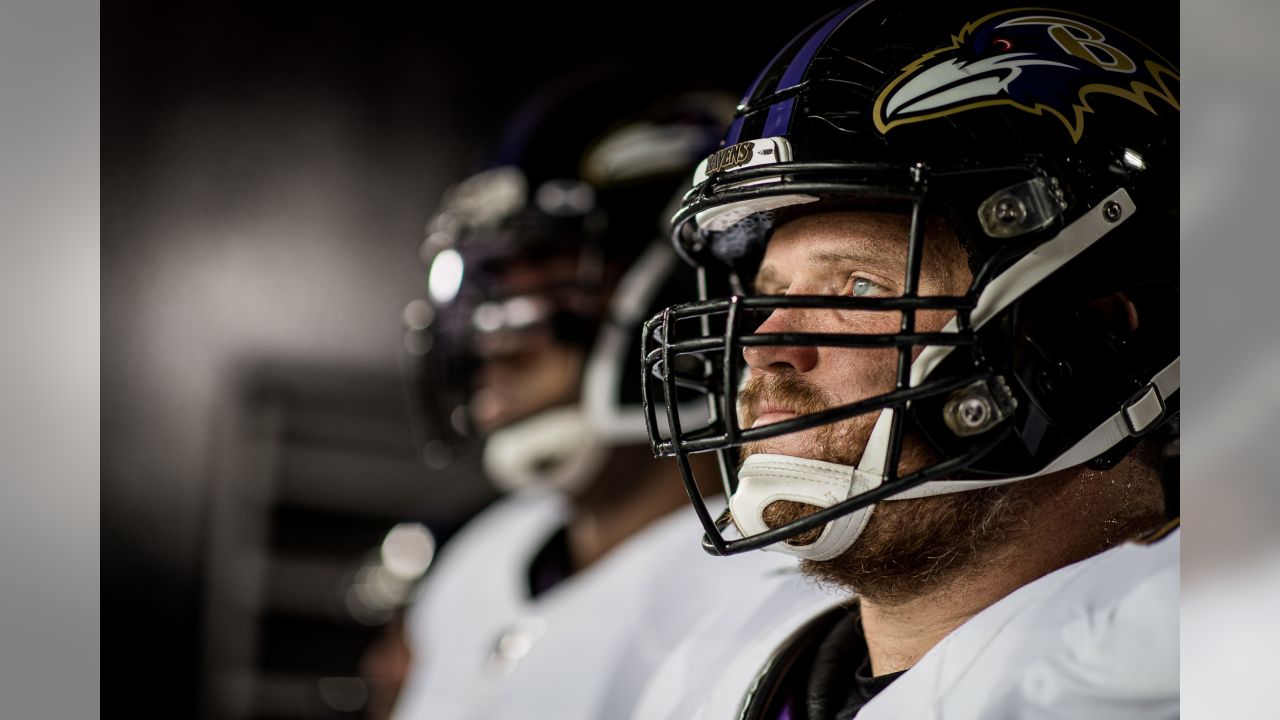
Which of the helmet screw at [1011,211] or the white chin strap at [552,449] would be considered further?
the white chin strap at [552,449]

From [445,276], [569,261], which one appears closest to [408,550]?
[445,276]

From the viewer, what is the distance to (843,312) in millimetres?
902

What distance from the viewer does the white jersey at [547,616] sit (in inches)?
59.7

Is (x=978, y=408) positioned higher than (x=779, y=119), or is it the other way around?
(x=779, y=119)

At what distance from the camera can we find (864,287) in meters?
0.90

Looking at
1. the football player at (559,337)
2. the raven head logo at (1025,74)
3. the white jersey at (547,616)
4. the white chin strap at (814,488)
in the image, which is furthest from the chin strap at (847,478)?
the football player at (559,337)

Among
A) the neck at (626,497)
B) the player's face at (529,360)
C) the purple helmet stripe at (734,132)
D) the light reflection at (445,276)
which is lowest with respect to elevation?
the neck at (626,497)

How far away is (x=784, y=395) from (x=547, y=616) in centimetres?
114

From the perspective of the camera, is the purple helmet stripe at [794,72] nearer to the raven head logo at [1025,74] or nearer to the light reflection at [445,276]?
the raven head logo at [1025,74]

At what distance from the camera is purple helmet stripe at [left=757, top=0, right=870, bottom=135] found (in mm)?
900

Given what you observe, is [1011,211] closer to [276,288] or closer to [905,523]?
[905,523]

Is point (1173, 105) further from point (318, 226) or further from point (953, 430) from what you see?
point (318, 226)
